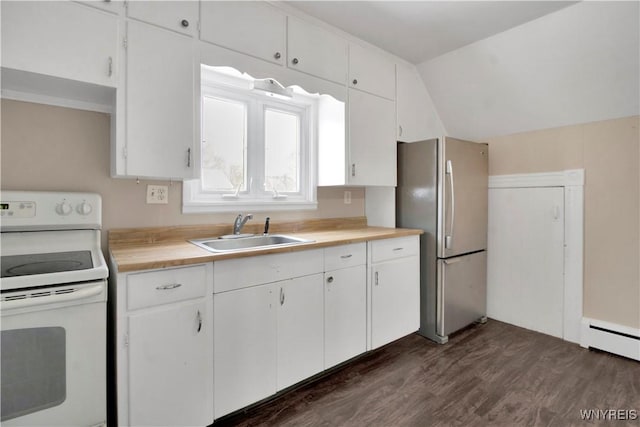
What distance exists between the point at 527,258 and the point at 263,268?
2.51 metres

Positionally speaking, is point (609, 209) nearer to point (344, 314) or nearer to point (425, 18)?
point (425, 18)

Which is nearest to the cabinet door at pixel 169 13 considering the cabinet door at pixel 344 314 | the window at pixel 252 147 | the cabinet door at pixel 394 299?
the window at pixel 252 147

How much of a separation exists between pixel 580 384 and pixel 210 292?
7.71ft

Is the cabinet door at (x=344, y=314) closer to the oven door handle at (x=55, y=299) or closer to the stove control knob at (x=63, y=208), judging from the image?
the oven door handle at (x=55, y=299)

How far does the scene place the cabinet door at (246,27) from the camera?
180 cm

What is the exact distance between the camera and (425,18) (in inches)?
89.4

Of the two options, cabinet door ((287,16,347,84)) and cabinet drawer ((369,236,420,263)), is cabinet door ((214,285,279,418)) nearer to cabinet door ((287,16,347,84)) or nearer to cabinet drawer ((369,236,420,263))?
cabinet drawer ((369,236,420,263))

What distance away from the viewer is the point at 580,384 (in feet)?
6.75

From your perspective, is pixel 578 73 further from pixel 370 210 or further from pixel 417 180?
pixel 370 210

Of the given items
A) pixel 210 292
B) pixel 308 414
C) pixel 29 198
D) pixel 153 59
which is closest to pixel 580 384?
pixel 308 414

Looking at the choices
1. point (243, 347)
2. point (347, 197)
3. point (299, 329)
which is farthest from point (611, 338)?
point (243, 347)

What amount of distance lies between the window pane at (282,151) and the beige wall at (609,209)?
7.24 feet

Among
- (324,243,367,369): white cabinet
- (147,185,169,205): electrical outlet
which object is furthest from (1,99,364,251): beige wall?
(324,243,367,369): white cabinet

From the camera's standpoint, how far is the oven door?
1.18 meters
